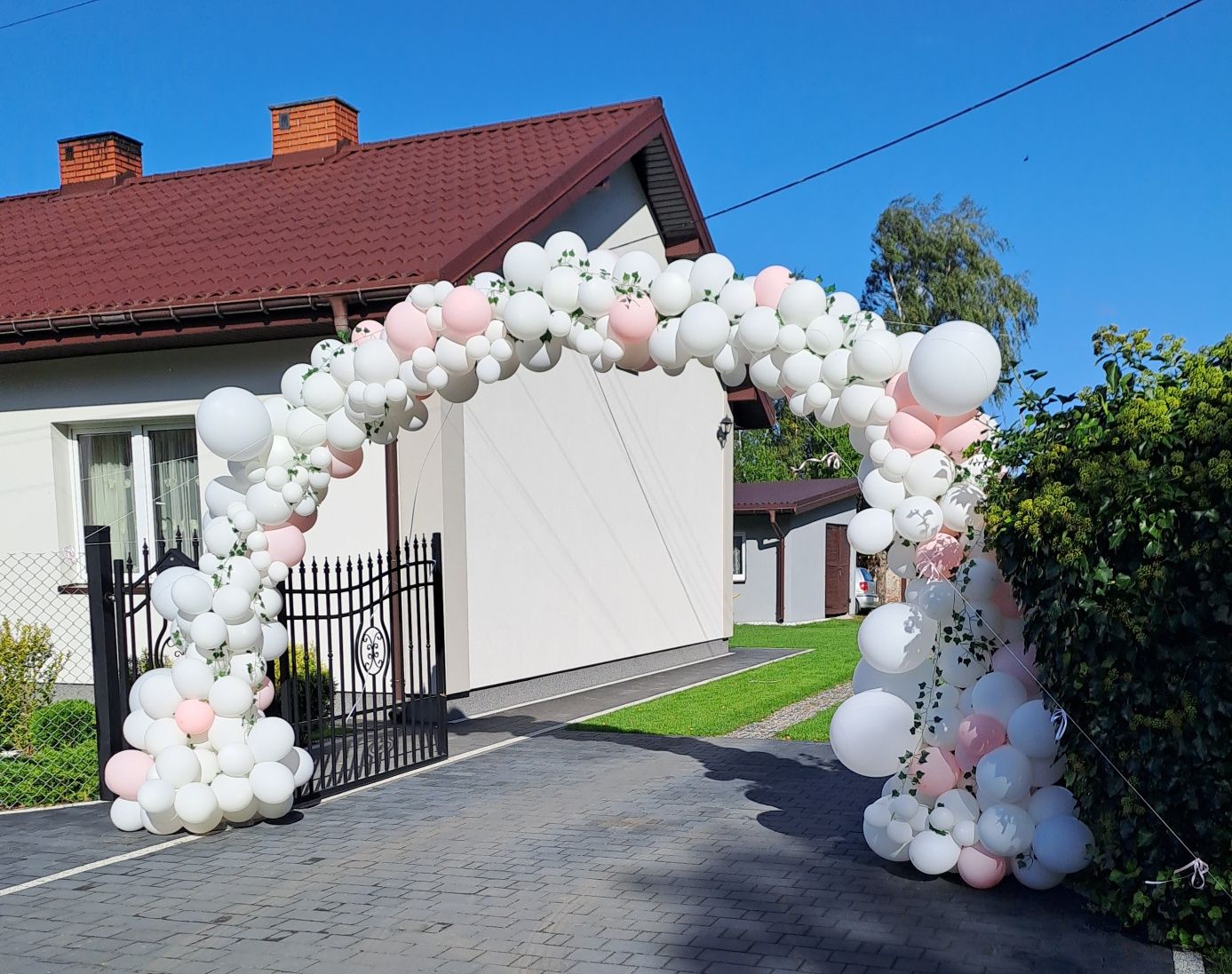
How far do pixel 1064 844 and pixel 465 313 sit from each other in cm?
431

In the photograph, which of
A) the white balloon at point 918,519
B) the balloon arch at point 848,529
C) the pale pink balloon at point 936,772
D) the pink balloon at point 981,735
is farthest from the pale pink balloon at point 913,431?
the pale pink balloon at point 936,772

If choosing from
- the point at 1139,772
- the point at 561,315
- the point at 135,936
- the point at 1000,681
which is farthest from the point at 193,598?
the point at 1139,772

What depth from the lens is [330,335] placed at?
10.0 m

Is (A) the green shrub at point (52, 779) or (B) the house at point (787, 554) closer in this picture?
(A) the green shrub at point (52, 779)

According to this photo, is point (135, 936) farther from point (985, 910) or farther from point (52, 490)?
point (52, 490)

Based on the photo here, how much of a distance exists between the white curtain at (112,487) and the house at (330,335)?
25 millimetres

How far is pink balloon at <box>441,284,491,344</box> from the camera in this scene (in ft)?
21.5

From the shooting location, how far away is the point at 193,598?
21.6 ft

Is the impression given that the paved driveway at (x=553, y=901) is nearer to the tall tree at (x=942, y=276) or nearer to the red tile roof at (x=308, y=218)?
the red tile roof at (x=308, y=218)

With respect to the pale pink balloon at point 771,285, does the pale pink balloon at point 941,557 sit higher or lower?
lower

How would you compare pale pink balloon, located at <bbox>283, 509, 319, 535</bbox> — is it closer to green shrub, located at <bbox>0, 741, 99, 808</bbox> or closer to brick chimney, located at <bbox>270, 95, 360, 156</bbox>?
green shrub, located at <bbox>0, 741, 99, 808</bbox>

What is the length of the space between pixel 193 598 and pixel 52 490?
5.65 metres

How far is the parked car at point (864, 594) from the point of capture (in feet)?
90.8

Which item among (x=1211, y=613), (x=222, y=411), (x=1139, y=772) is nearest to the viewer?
(x=1211, y=613)
